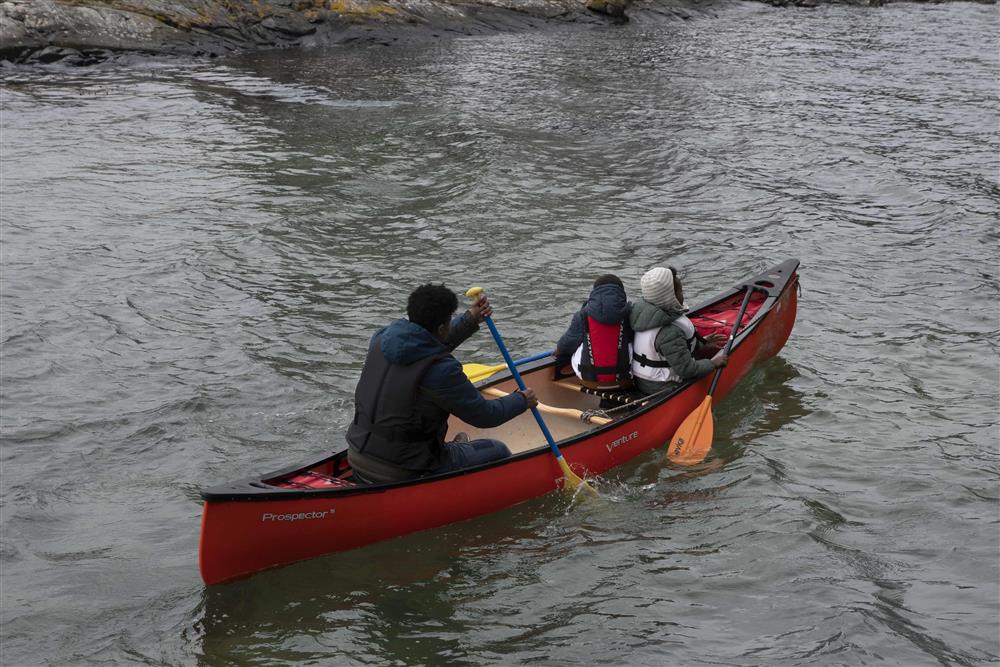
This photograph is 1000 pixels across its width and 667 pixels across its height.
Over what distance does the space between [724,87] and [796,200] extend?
8632 mm

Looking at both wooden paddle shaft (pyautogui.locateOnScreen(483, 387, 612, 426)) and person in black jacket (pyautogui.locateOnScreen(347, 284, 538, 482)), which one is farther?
wooden paddle shaft (pyautogui.locateOnScreen(483, 387, 612, 426))

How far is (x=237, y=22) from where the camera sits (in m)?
27.5

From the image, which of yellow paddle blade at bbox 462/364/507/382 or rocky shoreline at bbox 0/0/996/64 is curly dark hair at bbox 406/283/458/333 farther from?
rocky shoreline at bbox 0/0/996/64

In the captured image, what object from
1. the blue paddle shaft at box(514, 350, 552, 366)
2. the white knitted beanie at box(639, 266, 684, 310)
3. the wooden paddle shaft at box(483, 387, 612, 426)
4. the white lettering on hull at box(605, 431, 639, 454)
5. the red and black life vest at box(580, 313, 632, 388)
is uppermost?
the white knitted beanie at box(639, 266, 684, 310)

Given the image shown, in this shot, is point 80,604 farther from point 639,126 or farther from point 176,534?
point 639,126

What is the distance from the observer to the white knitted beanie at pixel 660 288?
28.9ft

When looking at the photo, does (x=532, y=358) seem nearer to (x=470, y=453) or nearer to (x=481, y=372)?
(x=481, y=372)

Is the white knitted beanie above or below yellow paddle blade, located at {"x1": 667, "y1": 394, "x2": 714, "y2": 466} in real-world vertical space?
above

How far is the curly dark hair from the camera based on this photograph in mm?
6684

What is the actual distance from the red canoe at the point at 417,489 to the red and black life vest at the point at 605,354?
0.45 meters

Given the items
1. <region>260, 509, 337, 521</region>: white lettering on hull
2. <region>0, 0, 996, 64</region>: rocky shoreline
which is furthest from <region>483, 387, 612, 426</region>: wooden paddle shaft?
<region>0, 0, 996, 64</region>: rocky shoreline

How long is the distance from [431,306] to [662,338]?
2983 mm

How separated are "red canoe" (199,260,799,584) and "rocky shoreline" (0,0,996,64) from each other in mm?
20431

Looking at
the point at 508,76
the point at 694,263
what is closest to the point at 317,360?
the point at 694,263
